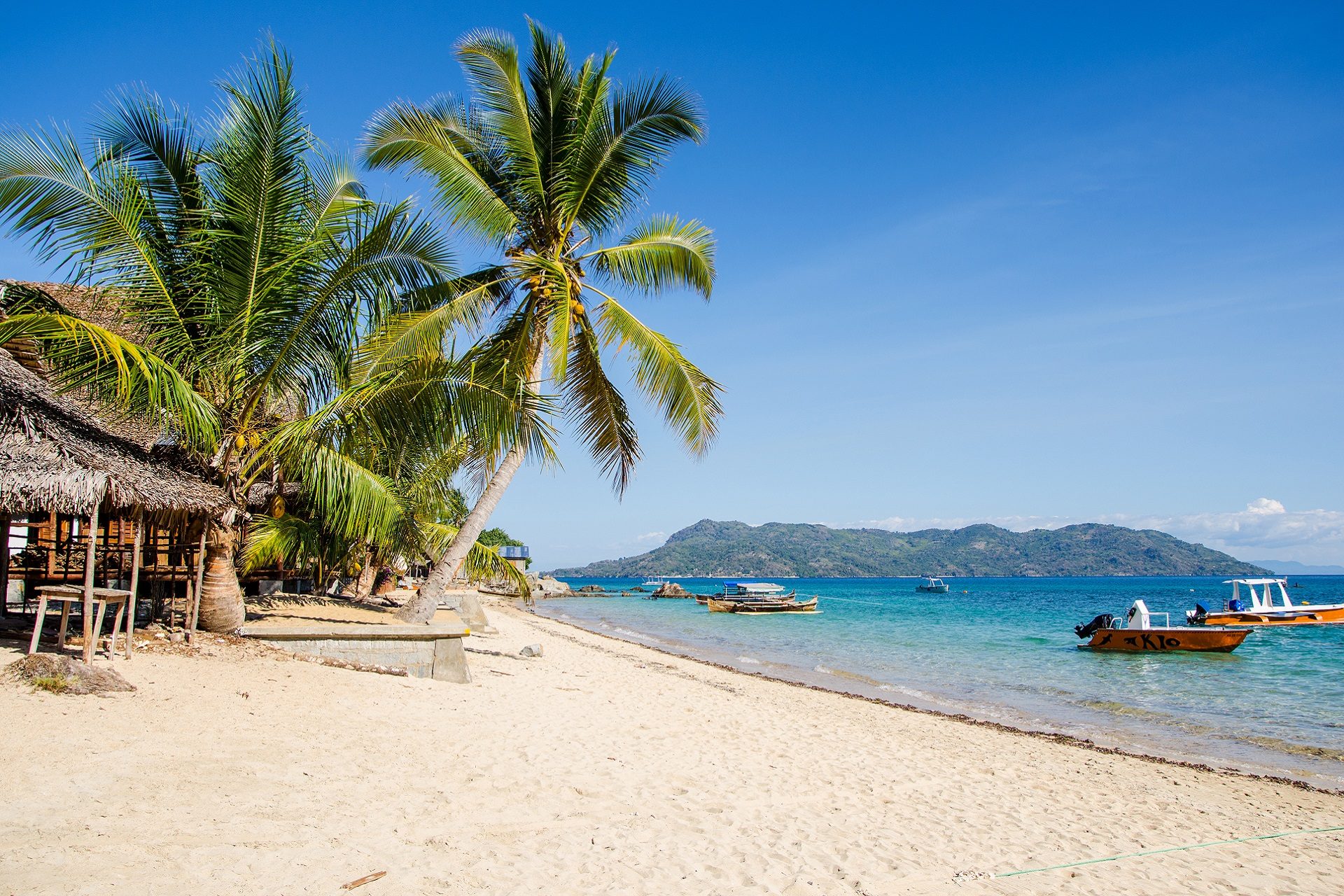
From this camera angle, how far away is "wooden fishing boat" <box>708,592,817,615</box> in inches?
1545

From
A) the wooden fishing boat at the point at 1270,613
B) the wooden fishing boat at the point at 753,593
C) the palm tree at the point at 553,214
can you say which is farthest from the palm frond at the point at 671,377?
the wooden fishing boat at the point at 753,593

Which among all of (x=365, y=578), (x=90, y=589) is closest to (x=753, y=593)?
(x=365, y=578)

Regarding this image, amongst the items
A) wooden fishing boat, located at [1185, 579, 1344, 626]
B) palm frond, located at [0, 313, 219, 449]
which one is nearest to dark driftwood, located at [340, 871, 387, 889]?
palm frond, located at [0, 313, 219, 449]

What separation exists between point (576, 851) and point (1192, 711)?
12.8m

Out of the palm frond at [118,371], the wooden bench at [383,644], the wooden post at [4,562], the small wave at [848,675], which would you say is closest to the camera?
the palm frond at [118,371]

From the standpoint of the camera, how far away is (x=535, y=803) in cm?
521

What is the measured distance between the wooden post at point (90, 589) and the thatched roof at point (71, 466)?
8.0 inches

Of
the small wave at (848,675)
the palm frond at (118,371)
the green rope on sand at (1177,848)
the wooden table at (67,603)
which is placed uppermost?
the palm frond at (118,371)

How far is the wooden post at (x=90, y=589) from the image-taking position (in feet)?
20.8

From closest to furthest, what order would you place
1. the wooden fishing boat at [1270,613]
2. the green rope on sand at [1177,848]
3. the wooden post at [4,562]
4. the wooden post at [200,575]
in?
the green rope on sand at [1177,848]
the wooden post at [200,575]
the wooden post at [4,562]
the wooden fishing boat at [1270,613]

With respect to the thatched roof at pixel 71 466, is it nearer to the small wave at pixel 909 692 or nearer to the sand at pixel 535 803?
the sand at pixel 535 803

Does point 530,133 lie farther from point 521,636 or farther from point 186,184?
point 521,636

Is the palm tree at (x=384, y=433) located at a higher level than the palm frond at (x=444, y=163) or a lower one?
lower

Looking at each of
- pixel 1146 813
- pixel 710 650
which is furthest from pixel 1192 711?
pixel 710 650
